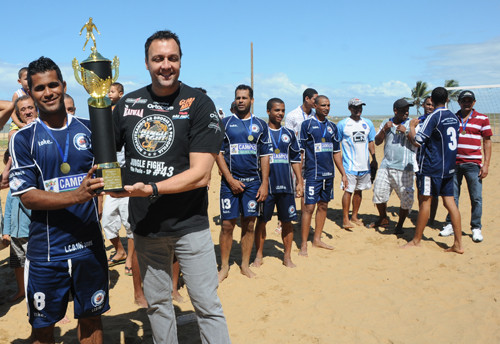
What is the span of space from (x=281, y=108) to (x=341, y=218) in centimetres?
366

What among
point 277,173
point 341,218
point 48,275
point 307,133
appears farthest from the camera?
point 341,218

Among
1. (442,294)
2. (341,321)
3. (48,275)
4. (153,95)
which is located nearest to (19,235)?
(48,275)

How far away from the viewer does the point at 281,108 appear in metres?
5.82

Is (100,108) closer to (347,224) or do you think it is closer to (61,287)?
(61,287)

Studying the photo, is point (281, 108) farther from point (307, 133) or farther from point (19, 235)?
point (19, 235)

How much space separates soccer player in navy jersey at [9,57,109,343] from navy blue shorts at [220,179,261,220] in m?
2.62

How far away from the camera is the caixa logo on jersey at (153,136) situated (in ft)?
8.65

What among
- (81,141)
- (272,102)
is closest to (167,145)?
(81,141)

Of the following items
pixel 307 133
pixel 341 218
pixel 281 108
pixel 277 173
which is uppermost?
pixel 281 108

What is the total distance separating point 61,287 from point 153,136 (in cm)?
118

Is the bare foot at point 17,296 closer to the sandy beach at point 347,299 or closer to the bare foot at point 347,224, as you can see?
the sandy beach at point 347,299

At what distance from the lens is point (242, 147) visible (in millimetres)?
5238

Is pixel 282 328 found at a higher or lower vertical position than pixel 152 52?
lower

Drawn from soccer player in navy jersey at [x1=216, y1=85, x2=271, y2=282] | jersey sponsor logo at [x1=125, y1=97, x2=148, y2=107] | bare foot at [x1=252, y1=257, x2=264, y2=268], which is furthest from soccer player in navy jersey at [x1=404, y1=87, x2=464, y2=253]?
jersey sponsor logo at [x1=125, y1=97, x2=148, y2=107]
